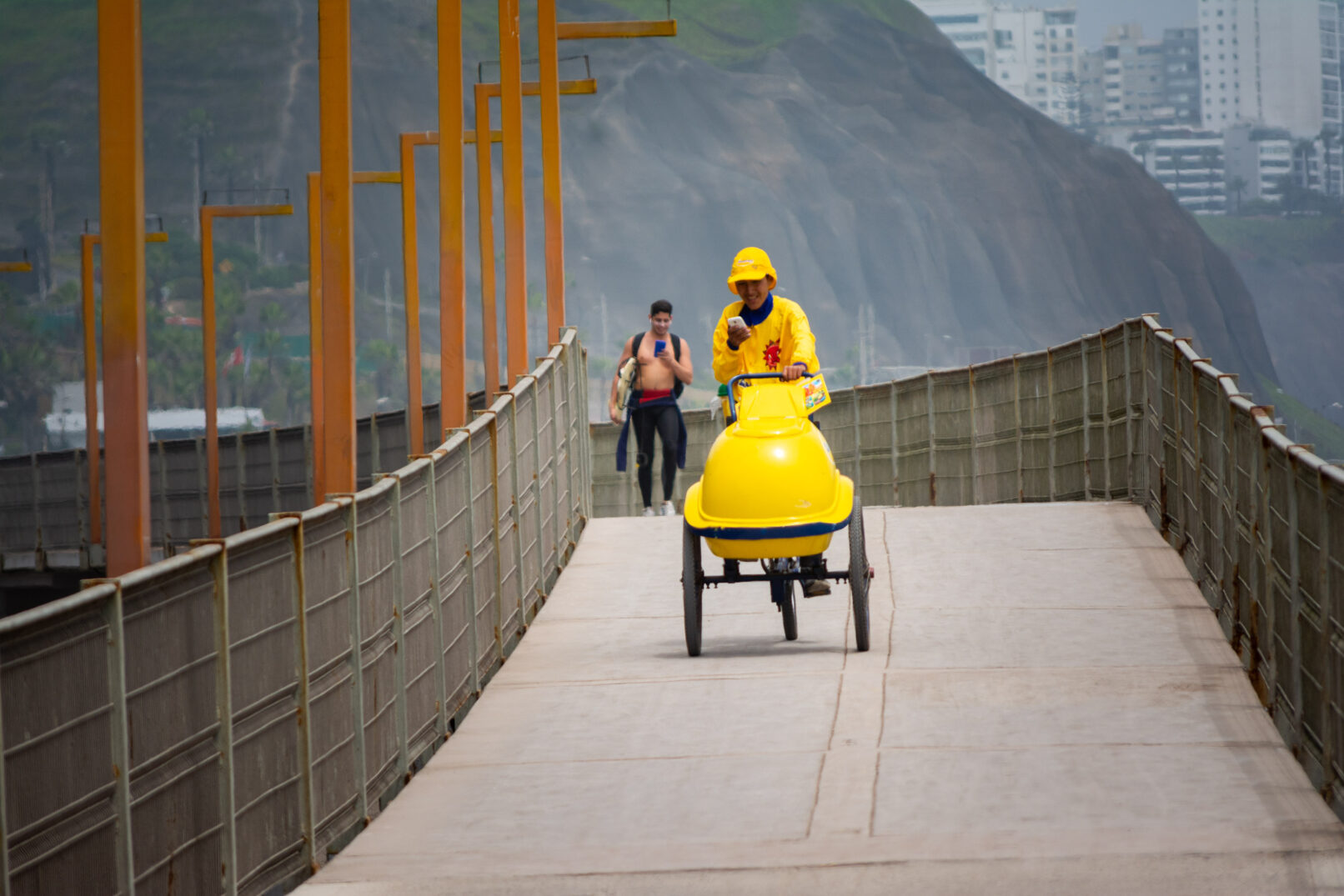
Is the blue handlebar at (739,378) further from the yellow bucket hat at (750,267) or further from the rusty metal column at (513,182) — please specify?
the rusty metal column at (513,182)

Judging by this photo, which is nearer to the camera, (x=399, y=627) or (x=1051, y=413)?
(x=399, y=627)

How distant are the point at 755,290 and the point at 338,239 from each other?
21.6ft

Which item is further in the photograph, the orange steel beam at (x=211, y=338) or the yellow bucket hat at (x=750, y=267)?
the orange steel beam at (x=211, y=338)

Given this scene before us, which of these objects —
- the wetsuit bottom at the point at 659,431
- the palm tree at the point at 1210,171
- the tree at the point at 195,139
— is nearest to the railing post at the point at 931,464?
the wetsuit bottom at the point at 659,431

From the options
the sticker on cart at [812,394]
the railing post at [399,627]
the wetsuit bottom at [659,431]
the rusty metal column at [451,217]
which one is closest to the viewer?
the railing post at [399,627]

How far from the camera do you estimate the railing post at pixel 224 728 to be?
5.34 m

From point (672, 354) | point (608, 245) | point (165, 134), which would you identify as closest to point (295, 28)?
point (165, 134)

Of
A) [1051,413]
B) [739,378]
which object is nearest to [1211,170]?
[1051,413]

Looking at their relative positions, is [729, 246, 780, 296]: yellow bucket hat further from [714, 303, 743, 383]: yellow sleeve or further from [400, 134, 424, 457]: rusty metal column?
[400, 134, 424, 457]: rusty metal column

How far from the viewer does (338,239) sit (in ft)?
50.7

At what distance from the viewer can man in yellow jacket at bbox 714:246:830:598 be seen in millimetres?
9664

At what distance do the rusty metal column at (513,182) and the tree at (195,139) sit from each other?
117m

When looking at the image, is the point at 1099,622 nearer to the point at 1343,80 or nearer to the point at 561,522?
the point at 561,522

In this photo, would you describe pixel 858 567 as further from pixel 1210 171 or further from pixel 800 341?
pixel 1210 171
